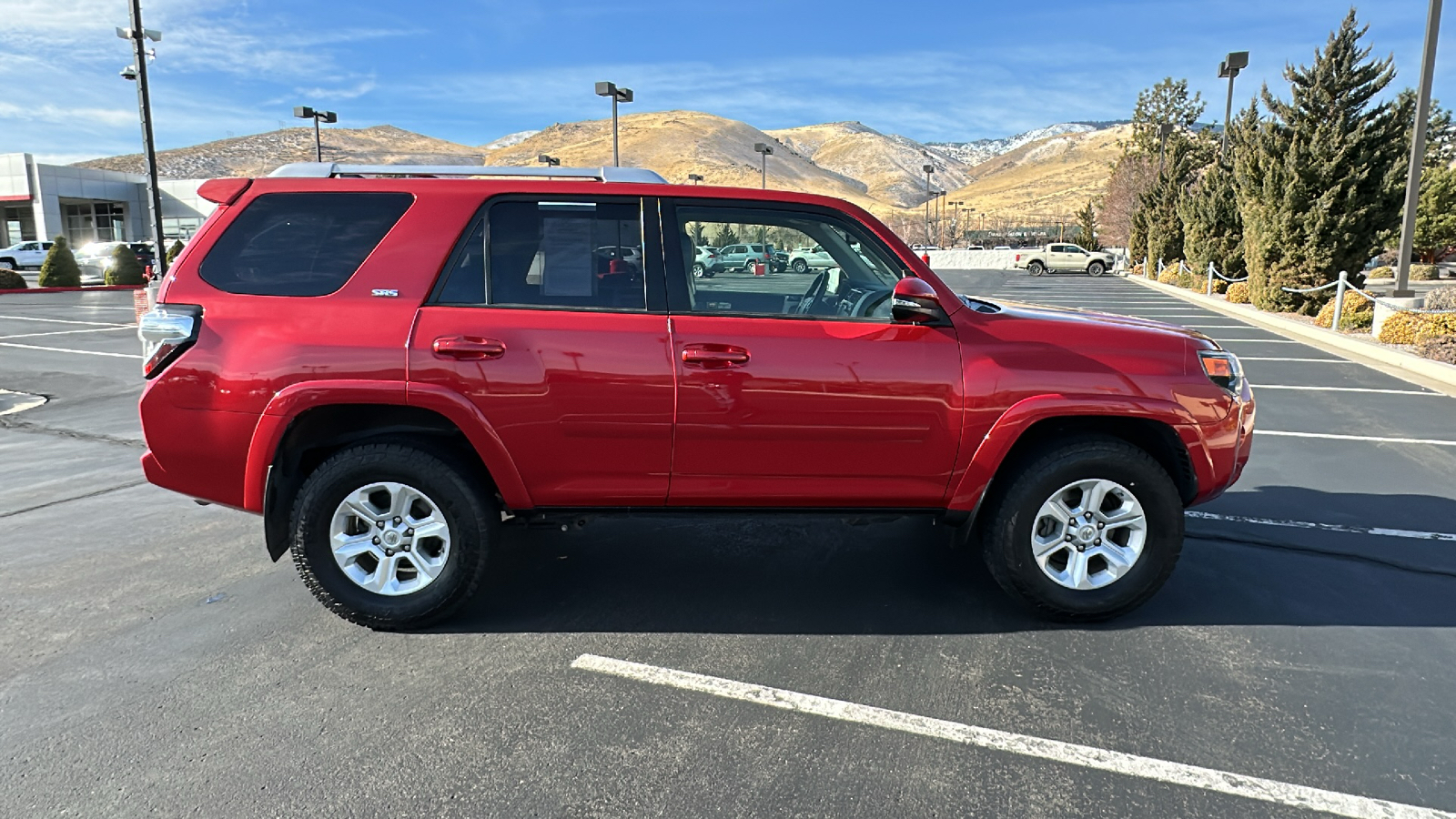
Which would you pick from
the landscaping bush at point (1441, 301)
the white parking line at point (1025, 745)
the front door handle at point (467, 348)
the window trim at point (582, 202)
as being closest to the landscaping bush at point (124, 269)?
the window trim at point (582, 202)

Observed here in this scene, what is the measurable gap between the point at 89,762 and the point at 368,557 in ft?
3.93

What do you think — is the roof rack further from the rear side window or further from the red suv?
the rear side window

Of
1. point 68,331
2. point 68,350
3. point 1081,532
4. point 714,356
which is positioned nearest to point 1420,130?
point 1081,532

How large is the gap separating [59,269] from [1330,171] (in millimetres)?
35787

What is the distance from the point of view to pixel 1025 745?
2992 mm

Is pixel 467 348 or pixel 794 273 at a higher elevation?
pixel 794 273

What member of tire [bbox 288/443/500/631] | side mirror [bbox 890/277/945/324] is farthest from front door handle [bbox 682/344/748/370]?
tire [bbox 288/443/500/631]

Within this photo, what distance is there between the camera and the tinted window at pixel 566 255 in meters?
3.74

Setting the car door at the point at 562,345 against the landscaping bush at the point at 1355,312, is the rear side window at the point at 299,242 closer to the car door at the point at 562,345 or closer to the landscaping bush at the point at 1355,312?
the car door at the point at 562,345

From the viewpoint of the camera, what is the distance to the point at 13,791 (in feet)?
8.87

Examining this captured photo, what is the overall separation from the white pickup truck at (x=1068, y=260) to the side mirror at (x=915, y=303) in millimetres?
43596

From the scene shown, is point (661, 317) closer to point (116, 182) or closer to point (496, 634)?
point (496, 634)

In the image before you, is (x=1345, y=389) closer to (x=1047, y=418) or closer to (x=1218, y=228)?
(x=1047, y=418)

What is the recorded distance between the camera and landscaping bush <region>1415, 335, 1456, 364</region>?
11.1m
